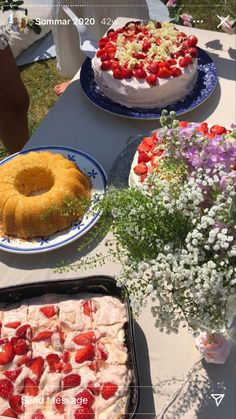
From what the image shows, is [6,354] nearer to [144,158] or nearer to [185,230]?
[185,230]

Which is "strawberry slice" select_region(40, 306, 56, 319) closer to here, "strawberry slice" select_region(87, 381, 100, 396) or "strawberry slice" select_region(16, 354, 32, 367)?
"strawberry slice" select_region(16, 354, 32, 367)

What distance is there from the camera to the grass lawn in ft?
10.7

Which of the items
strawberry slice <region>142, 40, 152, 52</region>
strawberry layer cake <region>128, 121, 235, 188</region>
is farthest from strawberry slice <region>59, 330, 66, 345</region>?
strawberry slice <region>142, 40, 152, 52</region>

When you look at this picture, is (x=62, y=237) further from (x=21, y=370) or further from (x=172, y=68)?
(x=172, y=68)

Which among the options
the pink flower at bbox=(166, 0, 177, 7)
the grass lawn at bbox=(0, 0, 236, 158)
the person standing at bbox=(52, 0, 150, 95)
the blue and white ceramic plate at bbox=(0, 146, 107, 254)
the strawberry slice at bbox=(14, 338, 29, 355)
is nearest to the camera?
the strawberry slice at bbox=(14, 338, 29, 355)

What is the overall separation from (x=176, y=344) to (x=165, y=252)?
1.46 ft

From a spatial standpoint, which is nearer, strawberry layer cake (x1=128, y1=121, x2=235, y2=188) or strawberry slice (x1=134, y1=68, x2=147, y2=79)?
strawberry layer cake (x1=128, y1=121, x2=235, y2=188)

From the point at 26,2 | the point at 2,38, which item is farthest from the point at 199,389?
the point at 26,2

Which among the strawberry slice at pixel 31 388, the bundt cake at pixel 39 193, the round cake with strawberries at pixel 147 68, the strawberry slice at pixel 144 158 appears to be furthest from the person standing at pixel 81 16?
the strawberry slice at pixel 31 388

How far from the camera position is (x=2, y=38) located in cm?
203

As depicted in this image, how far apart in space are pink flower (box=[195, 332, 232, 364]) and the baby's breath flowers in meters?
0.19

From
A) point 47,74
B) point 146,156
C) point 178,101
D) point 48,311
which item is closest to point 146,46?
point 178,101

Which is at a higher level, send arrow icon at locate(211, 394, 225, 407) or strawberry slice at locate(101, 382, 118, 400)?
strawberry slice at locate(101, 382, 118, 400)

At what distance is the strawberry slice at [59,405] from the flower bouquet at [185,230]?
0.35 m
